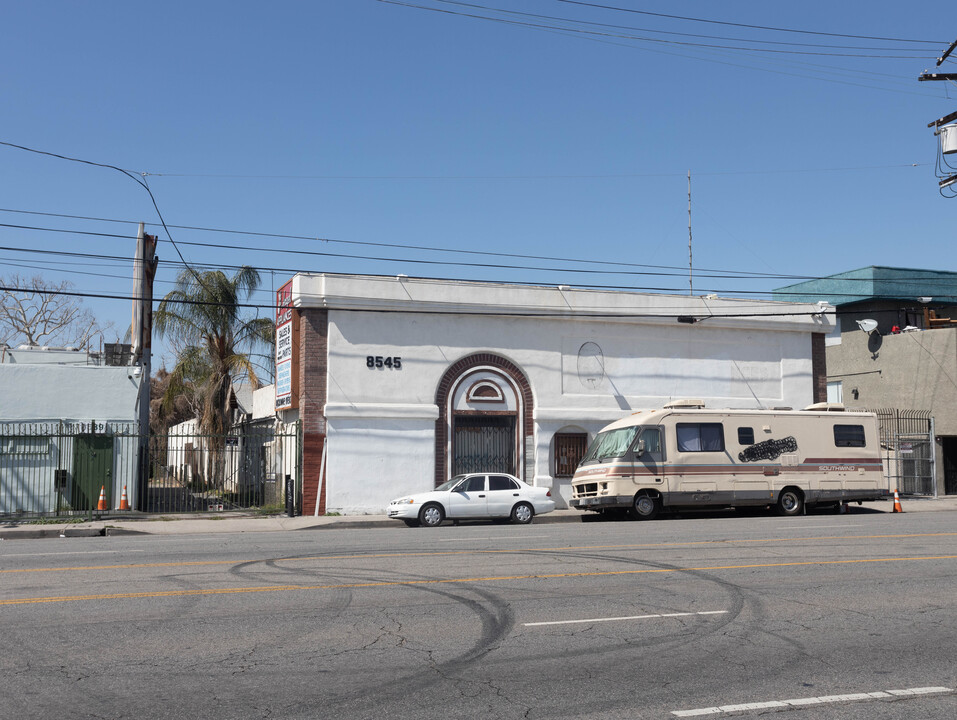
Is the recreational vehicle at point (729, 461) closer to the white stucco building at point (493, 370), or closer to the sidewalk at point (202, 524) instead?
the sidewalk at point (202, 524)

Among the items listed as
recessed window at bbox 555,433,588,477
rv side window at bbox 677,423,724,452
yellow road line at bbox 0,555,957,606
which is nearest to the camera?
yellow road line at bbox 0,555,957,606

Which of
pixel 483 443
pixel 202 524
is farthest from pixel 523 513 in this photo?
pixel 202 524

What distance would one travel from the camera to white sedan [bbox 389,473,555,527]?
22203mm

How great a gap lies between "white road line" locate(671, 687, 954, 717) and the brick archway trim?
2100 cm

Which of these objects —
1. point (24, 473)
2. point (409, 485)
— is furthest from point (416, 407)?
point (24, 473)

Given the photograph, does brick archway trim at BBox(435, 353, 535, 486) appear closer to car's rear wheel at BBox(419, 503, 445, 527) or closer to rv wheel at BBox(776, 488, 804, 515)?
car's rear wheel at BBox(419, 503, 445, 527)

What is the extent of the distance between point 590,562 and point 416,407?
571 inches

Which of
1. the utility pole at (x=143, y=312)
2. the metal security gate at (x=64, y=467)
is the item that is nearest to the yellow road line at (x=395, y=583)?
the metal security gate at (x=64, y=467)

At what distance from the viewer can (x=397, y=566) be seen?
12531 millimetres

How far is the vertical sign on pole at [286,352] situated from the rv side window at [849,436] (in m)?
15.3

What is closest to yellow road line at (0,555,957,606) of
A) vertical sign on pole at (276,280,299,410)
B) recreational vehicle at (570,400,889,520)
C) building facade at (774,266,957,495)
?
recreational vehicle at (570,400,889,520)

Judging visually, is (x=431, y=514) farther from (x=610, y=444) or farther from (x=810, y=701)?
(x=810, y=701)

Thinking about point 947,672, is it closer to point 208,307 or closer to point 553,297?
point 553,297

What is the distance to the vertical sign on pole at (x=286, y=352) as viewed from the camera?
88.3 feet
